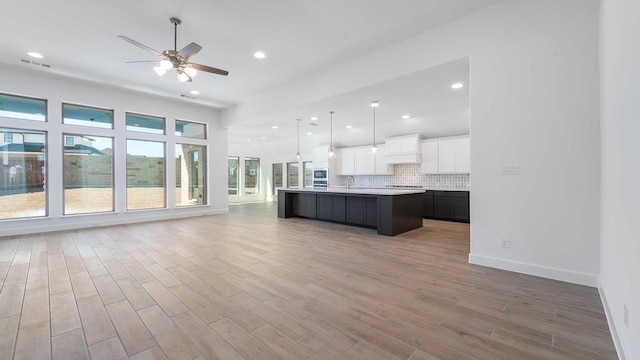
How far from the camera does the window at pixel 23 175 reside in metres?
5.31

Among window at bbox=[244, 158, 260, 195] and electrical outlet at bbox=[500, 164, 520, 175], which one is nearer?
electrical outlet at bbox=[500, 164, 520, 175]

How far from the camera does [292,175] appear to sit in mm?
12742

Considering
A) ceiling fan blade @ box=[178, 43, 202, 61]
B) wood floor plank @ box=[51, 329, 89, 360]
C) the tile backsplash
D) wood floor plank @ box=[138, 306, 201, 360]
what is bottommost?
wood floor plank @ box=[51, 329, 89, 360]

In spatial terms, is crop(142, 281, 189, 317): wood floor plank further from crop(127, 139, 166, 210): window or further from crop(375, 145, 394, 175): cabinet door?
crop(375, 145, 394, 175): cabinet door

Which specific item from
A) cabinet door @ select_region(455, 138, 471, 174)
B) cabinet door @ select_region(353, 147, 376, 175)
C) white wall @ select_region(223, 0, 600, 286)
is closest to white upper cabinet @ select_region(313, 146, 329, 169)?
cabinet door @ select_region(353, 147, 376, 175)

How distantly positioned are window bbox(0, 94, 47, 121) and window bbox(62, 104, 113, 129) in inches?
13.7

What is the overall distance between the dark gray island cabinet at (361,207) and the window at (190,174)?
8.58ft

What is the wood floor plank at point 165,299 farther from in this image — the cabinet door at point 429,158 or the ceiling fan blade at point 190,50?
the cabinet door at point 429,158

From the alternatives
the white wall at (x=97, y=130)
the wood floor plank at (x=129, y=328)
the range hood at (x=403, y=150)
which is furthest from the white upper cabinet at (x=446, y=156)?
the wood floor plank at (x=129, y=328)

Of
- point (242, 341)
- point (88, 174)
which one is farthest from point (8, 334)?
point (88, 174)

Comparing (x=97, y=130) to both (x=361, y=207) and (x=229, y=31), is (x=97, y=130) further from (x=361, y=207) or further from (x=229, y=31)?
(x=361, y=207)

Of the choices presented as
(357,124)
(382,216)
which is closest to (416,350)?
(382,216)

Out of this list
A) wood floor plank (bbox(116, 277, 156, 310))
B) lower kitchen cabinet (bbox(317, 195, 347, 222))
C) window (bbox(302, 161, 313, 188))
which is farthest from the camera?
window (bbox(302, 161, 313, 188))

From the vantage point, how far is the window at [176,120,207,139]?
299 inches
